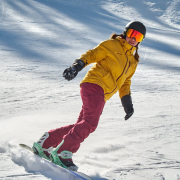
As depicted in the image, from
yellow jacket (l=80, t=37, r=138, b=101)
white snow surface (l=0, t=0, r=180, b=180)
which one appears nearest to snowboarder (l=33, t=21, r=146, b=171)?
yellow jacket (l=80, t=37, r=138, b=101)

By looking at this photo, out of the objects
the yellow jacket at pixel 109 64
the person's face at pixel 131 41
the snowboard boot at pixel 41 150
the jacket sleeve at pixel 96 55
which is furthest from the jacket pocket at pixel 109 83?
the snowboard boot at pixel 41 150

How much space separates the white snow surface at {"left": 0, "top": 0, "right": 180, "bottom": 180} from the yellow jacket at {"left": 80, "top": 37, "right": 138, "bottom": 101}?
30.8 inches

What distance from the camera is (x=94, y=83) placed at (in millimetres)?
2443

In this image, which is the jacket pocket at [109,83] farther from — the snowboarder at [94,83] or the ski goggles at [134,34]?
the ski goggles at [134,34]

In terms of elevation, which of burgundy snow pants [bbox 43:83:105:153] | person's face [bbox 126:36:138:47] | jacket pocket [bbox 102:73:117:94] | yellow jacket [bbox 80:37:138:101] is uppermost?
person's face [bbox 126:36:138:47]

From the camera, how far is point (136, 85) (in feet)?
20.7

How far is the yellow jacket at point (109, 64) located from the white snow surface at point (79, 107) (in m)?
0.78

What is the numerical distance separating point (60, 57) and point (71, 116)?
16.3 ft

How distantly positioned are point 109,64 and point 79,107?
7.48 ft

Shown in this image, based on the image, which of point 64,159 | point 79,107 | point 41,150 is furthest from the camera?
point 79,107

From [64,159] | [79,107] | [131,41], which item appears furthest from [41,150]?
[79,107]

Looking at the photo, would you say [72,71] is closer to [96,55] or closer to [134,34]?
[96,55]

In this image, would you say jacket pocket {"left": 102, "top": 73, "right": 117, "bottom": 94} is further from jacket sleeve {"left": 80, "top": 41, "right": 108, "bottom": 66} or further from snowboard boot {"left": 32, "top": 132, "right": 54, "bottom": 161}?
snowboard boot {"left": 32, "top": 132, "right": 54, "bottom": 161}

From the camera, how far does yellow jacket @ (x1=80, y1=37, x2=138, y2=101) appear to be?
2469 mm
